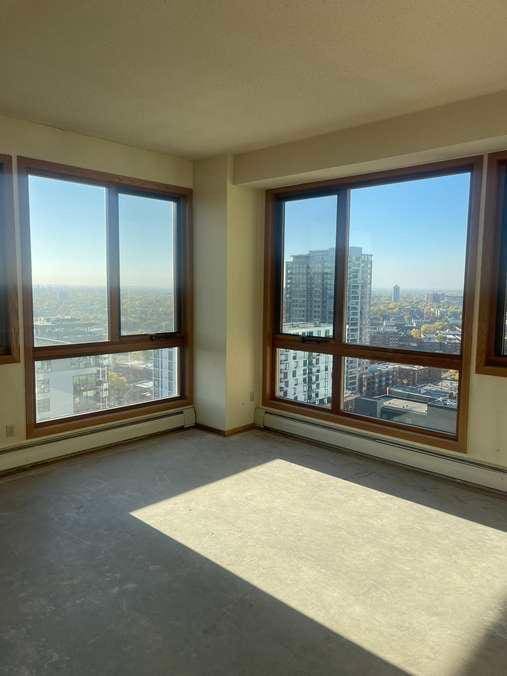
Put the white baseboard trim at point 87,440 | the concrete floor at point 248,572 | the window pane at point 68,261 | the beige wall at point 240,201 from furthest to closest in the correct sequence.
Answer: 1. the window pane at point 68,261
2. the white baseboard trim at point 87,440
3. the beige wall at point 240,201
4. the concrete floor at point 248,572

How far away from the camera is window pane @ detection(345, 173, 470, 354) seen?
388cm

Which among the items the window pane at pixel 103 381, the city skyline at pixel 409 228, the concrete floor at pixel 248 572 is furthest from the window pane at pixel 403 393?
the window pane at pixel 103 381

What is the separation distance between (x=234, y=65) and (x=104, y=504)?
2910mm

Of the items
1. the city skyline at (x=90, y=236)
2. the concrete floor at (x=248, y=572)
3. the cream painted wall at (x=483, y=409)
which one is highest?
the city skyline at (x=90, y=236)

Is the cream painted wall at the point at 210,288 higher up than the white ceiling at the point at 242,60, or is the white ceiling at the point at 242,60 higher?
the white ceiling at the point at 242,60

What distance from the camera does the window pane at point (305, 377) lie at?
480cm

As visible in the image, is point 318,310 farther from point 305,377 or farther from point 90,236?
point 90,236

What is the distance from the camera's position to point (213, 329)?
500 centimetres

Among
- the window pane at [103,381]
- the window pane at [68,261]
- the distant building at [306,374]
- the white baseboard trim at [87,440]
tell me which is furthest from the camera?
the distant building at [306,374]

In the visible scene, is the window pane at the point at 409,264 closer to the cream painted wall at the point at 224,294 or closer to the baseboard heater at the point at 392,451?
the baseboard heater at the point at 392,451

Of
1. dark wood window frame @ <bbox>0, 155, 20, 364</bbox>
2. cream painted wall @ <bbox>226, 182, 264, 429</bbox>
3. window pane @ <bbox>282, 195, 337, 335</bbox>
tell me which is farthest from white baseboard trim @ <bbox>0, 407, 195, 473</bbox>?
window pane @ <bbox>282, 195, 337, 335</bbox>

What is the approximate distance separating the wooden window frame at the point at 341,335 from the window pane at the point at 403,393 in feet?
0.21

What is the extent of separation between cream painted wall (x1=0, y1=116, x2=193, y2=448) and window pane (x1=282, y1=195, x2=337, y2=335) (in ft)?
5.33

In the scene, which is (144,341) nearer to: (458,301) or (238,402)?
(238,402)
